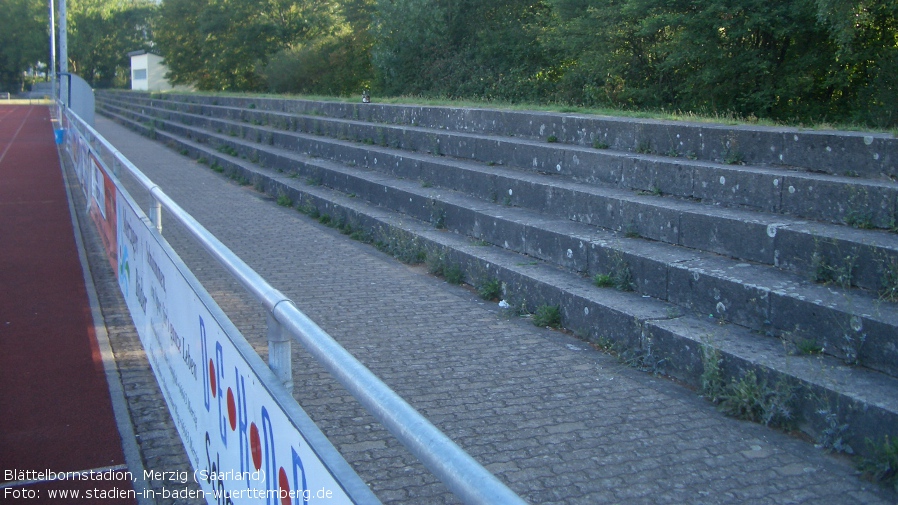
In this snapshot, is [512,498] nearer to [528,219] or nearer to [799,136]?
[799,136]

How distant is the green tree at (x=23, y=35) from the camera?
91625mm

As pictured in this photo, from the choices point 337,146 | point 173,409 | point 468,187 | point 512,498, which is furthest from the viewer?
point 337,146

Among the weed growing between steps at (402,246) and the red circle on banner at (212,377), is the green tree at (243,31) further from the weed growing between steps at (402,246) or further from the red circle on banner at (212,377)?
the red circle on banner at (212,377)

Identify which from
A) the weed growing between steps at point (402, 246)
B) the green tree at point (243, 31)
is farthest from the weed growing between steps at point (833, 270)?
the green tree at point (243, 31)

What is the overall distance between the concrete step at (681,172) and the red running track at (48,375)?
15.9ft

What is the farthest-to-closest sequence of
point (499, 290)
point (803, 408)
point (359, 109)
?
point (359, 109) < point (499, 290) < point (803, 408)

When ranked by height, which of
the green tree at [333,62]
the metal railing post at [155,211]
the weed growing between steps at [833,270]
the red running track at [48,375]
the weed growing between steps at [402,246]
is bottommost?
the red running track at [48,375]

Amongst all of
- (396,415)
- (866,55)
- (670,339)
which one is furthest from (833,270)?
(866,55)

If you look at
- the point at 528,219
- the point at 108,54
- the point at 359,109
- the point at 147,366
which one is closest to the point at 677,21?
the point at 359,109

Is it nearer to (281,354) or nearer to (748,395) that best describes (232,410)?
(281,354)

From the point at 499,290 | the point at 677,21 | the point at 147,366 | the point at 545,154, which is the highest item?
the point at 677,21

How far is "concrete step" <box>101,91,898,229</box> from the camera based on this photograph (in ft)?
18.0

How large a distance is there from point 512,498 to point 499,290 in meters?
5.89

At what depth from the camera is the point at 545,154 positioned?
29.0 feet
